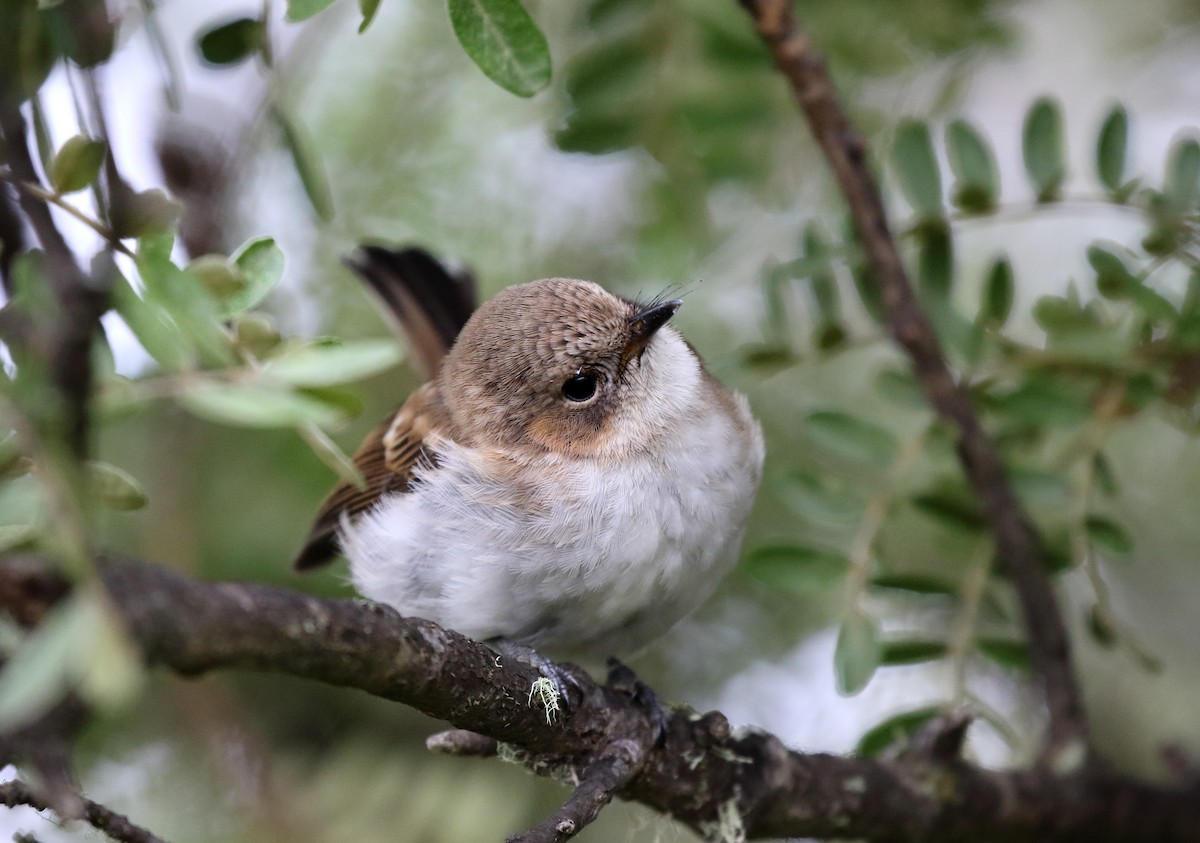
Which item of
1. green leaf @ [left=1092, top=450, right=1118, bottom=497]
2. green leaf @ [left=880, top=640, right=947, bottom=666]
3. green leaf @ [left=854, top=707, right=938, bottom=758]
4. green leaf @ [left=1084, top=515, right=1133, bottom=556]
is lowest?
green leaf @ [left=854, top=707, right=938, bottom=758]

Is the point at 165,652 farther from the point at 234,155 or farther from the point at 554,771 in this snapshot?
the point at 234,155

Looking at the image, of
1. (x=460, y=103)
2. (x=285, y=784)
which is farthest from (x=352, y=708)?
(x=460, y=103)

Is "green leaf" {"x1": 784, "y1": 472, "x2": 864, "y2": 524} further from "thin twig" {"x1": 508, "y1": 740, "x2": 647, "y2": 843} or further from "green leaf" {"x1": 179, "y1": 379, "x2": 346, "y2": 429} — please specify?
"green leaf" {"x1": 179, "y1": 379, "x2": 346, "y2": 429}

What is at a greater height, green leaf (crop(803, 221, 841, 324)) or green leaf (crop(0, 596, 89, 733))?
green leaf (crop(0, 596, 89, 733))

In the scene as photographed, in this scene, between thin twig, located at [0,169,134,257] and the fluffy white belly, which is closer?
thin twig, located at [0,169,134,257]

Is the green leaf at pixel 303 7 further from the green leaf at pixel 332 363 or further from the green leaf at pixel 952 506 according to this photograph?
the green leaf at pixel 952 506

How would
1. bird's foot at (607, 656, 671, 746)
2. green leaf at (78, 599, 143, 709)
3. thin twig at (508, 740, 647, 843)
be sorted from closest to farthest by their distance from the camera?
green leaf at (78, 599, 143, 709)
thin twig at (508, 740, 647, 843)
bird's foot at (607, 656, 671, 746)

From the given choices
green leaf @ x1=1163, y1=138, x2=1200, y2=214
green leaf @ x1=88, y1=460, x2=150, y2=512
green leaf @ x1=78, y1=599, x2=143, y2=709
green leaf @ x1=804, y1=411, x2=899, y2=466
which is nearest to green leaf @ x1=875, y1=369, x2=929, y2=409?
green leaf @ x1=804, y1=411, x2=899, y2=466
